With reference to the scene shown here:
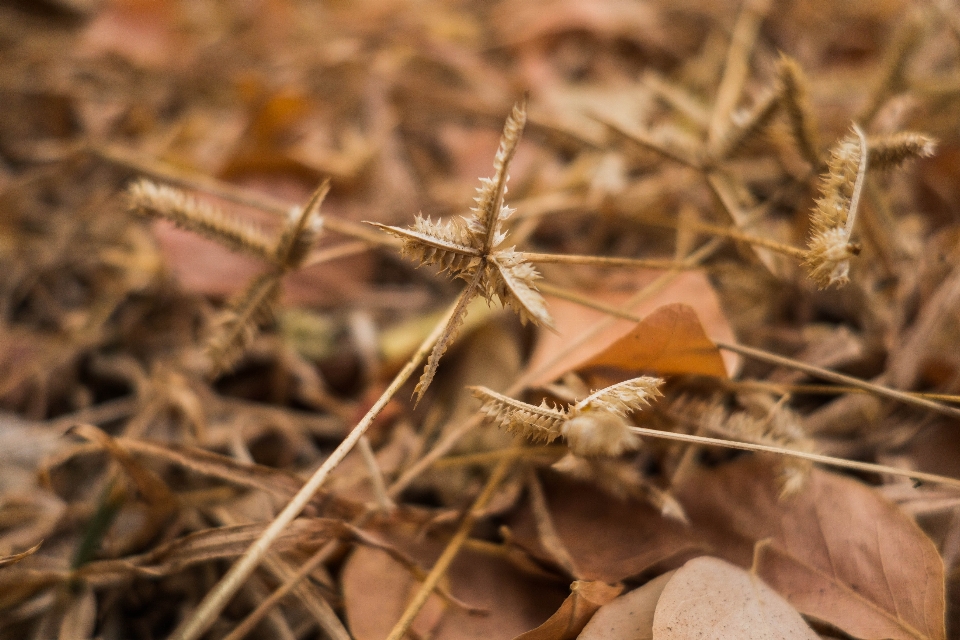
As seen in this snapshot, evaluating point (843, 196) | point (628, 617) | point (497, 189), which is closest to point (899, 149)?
point (843, 196)

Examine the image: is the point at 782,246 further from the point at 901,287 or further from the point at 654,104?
the point at 654,104

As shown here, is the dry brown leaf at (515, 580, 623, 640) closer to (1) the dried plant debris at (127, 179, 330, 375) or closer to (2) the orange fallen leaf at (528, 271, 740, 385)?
(2) the orange fallen leaf at (528, 271, 740, 385)

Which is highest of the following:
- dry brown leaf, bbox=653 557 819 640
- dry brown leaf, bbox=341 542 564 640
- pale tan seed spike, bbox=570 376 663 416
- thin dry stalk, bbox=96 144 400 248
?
pale tan seed spike, bbox=570 376 663 416

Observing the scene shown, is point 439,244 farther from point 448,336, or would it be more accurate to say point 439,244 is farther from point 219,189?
point 219,189

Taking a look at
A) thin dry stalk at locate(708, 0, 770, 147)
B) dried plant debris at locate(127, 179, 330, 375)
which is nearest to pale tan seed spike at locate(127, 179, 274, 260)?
dried plant debris at locate(127, 179, 330, 375)

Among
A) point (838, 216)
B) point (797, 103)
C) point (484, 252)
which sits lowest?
point (484, 252)

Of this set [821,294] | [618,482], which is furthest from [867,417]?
[618,482]

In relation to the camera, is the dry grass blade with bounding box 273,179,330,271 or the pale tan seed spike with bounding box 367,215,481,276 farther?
the dry grass blade with bounding box 273,179,330,271
